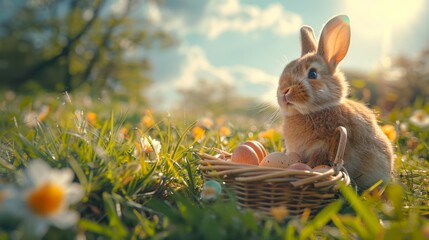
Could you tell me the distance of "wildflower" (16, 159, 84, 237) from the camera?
4.46 ft

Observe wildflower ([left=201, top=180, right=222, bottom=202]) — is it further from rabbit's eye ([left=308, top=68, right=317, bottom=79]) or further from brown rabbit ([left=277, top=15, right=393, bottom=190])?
rabbit's eye ([left=308, top=68, right=317, bottom=79])

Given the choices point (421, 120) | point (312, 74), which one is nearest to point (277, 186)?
point (312, 74)

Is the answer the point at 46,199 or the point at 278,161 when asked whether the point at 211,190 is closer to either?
the point at 278,161

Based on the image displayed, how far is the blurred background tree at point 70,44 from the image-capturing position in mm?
24984

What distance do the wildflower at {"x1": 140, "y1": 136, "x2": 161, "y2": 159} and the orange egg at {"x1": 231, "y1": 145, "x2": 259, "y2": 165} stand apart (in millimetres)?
490

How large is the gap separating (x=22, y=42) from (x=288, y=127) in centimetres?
2794

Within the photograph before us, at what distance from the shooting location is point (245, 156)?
8.44ft

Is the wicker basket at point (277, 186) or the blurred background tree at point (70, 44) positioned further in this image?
the blurred background tree at point (70, 44)

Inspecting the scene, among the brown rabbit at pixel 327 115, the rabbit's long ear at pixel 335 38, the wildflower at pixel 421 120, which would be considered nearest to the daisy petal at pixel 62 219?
the brown rabbit at pixel 327 115

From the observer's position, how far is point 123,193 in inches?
79.7

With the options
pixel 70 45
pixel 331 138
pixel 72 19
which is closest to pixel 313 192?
pixel 331 138

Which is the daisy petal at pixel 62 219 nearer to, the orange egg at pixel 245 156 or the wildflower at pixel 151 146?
the wildflower at pixel 151 146

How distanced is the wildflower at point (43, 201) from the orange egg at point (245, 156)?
1.32 meters

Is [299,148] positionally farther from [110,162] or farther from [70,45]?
[70,45]
